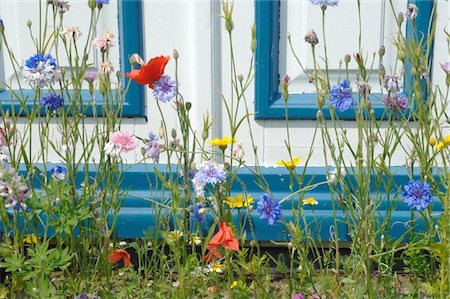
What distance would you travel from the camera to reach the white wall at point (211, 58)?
9.21ft

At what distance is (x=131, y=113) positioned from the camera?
290 cm

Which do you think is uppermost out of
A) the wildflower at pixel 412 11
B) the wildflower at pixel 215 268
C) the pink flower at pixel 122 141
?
the wildflower at pixel 412 11

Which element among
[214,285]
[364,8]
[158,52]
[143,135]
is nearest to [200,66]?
[158,52]

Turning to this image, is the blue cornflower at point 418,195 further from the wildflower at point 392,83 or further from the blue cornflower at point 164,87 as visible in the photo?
the blue cornflower at point 164,87

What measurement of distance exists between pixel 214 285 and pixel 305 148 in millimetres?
844

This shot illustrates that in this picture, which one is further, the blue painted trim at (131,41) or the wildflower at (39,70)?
the blue painted trim at (131,41)

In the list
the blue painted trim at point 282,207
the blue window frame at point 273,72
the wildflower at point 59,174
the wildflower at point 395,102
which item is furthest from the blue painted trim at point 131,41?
the wildflower at point 395,102

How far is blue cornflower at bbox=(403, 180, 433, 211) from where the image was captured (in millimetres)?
1877

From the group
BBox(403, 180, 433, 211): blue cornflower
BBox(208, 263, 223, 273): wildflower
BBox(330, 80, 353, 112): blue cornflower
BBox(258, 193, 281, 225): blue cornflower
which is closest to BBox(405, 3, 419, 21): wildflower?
BBox(330, 80, 353, 112): blue cornflower

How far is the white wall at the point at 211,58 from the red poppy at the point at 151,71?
98 centimetres

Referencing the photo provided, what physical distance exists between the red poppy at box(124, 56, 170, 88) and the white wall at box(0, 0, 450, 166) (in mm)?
983

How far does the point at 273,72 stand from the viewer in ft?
9.29

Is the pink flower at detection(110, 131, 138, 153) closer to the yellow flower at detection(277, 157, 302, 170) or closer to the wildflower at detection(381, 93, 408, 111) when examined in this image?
the yellow flower at detection(277, 157, 302, 170)

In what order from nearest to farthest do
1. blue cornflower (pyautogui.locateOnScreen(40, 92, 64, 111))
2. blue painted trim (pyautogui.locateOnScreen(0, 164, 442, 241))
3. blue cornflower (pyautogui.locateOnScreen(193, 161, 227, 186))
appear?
blue cornflower (pyautogui.locateOnScreen(193, 161, 227, 186)), blue cornflower (pyautogui.locateOnScreen(40, 92, 64, 111)), blue painted trim (pyautogui.locateOnScreen(0, 164, 442, 241))
